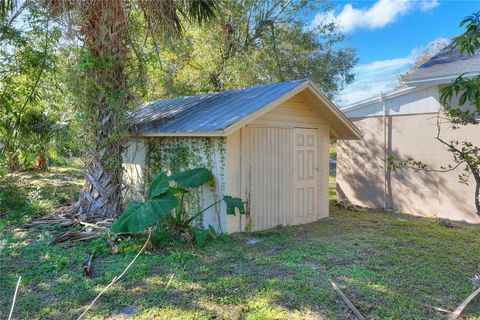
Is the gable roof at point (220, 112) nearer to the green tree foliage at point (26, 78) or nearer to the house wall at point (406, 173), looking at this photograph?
the house wall at point (406, 173)

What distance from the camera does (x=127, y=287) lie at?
4.41 meters

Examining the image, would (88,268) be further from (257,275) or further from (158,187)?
(257,275)

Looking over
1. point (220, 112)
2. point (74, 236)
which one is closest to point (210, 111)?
point (220, 112)

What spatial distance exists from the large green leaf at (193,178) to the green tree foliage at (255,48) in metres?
8.36

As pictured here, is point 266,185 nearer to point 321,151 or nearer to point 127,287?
point 321,151

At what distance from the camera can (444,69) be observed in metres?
9.17

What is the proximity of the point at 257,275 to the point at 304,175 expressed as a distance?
12.7 ft

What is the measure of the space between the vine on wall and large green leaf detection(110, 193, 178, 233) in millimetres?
1242

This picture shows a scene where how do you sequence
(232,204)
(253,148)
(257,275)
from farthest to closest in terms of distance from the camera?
(253,148) < (232,204) < (257,275)

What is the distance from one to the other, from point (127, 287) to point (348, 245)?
3.81m

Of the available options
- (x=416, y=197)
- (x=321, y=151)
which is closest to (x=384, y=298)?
(x=321, y=151)

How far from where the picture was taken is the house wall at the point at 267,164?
6777mm

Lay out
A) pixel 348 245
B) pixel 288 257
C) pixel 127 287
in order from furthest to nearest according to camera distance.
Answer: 1. pixel 348 245
2. pixel 288 257
3. pixel 127 287

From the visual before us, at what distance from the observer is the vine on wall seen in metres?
6.71
